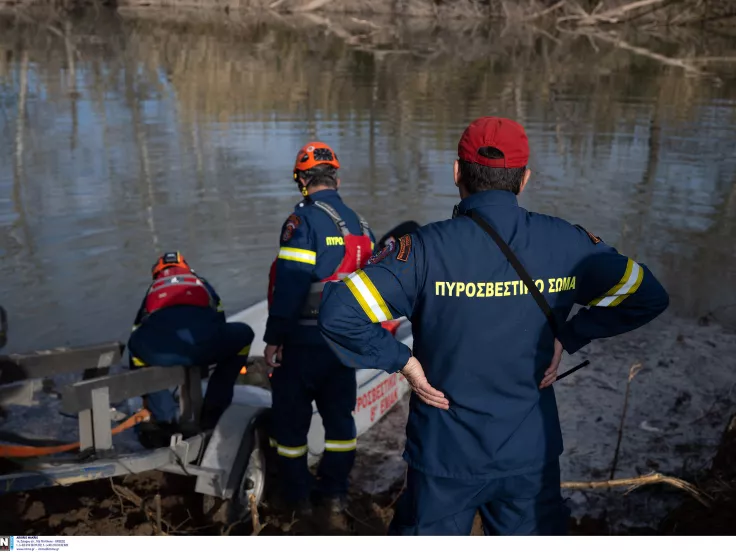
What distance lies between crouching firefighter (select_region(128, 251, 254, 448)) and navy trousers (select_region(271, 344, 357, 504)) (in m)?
0.42

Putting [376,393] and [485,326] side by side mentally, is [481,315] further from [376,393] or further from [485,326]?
[376,393]

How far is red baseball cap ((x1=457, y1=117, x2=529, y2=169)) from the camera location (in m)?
2.84

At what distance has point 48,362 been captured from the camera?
16.3ft

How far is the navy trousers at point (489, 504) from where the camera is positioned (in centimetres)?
299

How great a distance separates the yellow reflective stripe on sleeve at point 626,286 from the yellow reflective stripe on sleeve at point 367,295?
0.85m

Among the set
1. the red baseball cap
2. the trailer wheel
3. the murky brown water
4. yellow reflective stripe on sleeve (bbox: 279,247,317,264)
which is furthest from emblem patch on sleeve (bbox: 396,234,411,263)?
the murky brown water

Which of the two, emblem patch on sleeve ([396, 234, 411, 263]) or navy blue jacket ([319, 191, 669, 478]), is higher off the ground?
emblem patch on sleeve ([396, 234, 411, 263])

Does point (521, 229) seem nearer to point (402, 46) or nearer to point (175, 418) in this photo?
point (175, 418)

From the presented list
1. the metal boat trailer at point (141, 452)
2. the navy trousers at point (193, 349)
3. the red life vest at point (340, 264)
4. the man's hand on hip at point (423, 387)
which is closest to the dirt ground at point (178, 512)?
the metal boat trailer at point (141, 452)

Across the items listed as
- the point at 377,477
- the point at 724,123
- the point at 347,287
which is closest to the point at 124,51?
the point at 724,123

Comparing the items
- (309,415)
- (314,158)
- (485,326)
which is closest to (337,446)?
(309,415)

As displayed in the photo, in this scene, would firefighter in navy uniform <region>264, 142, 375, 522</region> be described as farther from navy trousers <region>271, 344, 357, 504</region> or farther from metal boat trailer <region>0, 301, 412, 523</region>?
metal boat trailer <region>0, 301, 412, 523</region>

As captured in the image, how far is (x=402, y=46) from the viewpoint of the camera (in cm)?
3186
